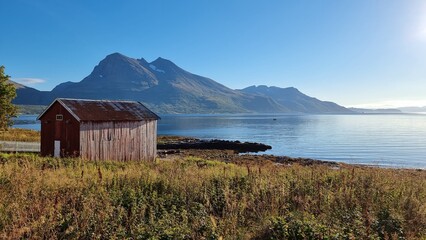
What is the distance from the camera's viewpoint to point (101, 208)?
278 inches

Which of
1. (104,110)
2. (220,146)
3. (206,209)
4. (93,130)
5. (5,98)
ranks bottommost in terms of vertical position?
(220,146)

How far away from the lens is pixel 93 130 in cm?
2567

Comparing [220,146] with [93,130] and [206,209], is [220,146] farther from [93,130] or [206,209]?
[206,209]

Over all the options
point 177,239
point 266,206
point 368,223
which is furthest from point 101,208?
point 368,223

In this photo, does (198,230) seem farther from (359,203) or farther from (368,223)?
(359,203)

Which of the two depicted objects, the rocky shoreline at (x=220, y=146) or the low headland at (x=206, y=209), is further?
the rocky shoreline at (x=220, y=146)

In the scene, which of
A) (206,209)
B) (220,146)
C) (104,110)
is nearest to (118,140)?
Answer: (104,110)

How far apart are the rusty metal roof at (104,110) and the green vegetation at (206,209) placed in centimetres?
1588

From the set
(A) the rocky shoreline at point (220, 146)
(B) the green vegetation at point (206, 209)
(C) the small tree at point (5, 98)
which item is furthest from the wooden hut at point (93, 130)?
(A) the rocky shoreline at point (220, 146)

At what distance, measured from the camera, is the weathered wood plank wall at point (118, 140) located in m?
25.3

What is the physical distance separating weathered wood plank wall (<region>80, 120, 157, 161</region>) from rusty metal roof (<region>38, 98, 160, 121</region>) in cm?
46

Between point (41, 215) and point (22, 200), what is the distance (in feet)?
3.36

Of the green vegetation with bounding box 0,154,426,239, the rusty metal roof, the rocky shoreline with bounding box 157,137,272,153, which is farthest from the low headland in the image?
the rocky shoreline with bounding box 157,137,272,153

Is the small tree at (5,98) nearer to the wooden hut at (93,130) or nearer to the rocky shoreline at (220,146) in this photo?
the wooden hut at (93,130)
